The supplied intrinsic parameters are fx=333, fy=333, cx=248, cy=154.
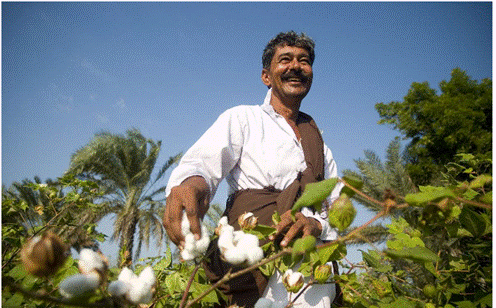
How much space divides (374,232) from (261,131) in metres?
8.98

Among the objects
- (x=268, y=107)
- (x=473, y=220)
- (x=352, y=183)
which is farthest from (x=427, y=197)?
(x=268, y=107)

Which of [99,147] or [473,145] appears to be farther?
[473,145]

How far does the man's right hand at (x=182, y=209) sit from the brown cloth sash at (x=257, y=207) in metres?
0.13

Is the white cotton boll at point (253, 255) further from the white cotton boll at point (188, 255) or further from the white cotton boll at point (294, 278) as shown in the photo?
the white cotton boll at point (294, 278)

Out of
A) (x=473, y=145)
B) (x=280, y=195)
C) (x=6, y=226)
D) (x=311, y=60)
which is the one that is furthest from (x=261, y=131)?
(x=473, y=145)

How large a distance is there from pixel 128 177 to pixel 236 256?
10.3 meters

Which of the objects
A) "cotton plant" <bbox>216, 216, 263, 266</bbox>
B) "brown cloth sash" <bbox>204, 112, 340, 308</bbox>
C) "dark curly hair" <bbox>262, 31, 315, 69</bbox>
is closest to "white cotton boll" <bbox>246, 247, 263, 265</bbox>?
"cotton plant" <bbox>216, 216, 263, 266</bbox>

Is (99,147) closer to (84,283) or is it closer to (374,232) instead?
(374,232)

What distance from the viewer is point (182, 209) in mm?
780

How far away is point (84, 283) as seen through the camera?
1.15 ft

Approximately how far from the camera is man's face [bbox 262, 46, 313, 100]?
151cm

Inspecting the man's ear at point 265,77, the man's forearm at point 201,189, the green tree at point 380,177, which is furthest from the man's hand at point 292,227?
the green tree at point 380,177

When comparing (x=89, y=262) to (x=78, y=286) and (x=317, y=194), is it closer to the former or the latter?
(x=78, y=286)

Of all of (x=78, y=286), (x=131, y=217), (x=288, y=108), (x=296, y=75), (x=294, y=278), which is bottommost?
(x=131, y=217)
